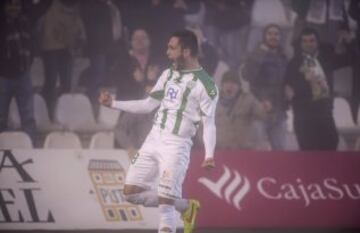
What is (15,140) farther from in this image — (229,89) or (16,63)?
(229,89)

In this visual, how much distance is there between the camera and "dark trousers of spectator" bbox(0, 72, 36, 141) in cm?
1022

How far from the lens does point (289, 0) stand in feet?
34.8

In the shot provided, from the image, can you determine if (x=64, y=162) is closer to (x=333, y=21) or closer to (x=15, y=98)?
(x=15, y=98)

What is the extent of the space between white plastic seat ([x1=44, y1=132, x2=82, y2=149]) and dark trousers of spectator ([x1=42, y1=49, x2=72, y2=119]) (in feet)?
0.75

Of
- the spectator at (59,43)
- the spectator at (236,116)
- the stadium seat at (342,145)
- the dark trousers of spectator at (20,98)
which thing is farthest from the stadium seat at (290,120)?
the dark trousers of spectator at (20,98)

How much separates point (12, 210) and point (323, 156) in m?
3.74

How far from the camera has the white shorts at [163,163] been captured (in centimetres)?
725

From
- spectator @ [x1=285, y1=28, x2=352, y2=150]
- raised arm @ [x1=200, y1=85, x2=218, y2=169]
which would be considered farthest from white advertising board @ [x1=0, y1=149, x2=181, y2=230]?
raised arm @ [x1=200, y1=85, x2=218, y2=169]

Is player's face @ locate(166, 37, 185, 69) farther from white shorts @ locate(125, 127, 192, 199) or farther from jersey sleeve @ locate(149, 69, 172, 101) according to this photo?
white shorts @ locate(125, 127, 192, 199)

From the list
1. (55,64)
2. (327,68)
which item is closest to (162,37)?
(55,64)

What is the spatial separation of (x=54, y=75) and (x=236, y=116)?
7.26 feet

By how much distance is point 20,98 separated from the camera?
33.6ft

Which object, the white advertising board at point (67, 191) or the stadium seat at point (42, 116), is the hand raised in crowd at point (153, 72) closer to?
the white advertising board at point (67, 191)

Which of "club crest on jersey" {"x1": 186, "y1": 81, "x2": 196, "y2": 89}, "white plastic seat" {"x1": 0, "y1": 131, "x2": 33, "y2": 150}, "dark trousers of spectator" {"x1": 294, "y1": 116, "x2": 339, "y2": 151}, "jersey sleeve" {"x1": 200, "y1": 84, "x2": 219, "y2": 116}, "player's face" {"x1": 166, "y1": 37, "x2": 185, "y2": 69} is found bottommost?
"dark trousers of spectator" {"x1": 294, "y1": 116, "x2": 339, "y2": 151}
